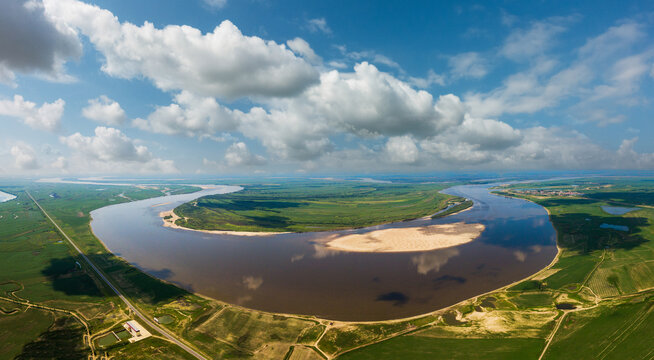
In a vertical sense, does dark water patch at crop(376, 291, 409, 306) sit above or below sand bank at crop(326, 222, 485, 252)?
below

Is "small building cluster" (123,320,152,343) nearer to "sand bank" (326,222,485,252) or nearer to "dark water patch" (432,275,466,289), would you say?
"sand bank" (326,222,485,252)

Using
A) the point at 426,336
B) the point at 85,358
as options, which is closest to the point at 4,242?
the point at 85,358

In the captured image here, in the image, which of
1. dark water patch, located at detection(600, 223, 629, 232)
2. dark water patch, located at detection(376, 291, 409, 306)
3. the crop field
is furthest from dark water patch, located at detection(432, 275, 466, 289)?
dark water patch, located at detection(600, 223, 629, 232)

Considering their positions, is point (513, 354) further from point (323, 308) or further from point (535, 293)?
point (323, 308)

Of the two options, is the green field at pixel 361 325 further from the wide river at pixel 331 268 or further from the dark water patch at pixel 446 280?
the dark water patch at pixel 446 280

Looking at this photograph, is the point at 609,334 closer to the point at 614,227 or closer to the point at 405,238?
the point at 405,238

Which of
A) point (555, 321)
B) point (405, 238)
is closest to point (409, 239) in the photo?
point (405, 238)

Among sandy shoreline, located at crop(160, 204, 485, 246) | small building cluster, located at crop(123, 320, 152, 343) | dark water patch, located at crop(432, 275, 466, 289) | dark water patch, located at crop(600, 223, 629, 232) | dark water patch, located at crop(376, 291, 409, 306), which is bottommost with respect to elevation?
small building cluster, located at crop(123, 320, 152, 343)
